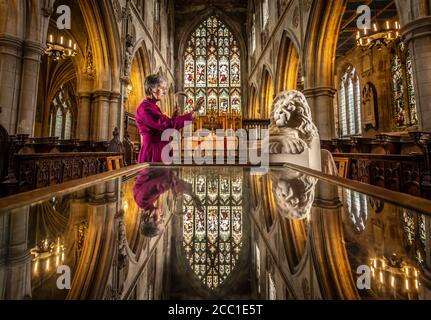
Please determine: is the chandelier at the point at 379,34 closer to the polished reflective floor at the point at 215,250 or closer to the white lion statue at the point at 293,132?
the white lion statue at the point at 293,132

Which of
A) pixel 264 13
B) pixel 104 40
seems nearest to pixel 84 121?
pixel 104 40

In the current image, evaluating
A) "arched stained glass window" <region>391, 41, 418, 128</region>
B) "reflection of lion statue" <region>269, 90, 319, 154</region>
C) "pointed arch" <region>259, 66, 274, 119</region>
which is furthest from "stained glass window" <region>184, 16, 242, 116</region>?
"reflection of lion statue" <region>269, 90, 319, 154</region>

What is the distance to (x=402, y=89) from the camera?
11648mm

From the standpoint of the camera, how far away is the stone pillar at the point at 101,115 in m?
8.53

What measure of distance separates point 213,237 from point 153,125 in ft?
7.64

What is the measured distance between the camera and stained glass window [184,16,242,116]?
66.2ft

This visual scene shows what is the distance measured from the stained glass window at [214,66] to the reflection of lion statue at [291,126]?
1761 cm

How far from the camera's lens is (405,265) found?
0.60 metres

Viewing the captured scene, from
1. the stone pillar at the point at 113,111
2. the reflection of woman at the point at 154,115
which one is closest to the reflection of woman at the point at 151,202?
the reflection of woman at the point at 154,115

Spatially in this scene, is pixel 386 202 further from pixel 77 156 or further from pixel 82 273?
pixel 77 156

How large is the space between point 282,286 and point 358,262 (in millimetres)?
213

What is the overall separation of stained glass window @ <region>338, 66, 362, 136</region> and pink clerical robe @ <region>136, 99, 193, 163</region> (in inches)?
592

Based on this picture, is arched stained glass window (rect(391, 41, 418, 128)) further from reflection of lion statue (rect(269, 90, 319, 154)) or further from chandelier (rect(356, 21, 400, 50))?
reflection of lion statue (rect(269, 90, 319, 154))
